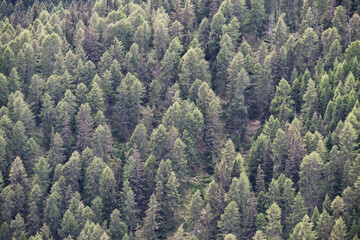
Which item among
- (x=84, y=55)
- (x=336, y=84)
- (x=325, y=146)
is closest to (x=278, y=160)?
(x=325, y=146)

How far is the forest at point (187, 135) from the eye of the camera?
479 feet

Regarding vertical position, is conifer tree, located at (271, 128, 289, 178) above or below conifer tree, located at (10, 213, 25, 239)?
above

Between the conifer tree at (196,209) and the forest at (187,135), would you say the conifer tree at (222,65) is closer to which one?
the forest at (187,135)

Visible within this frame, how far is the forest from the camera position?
479ft

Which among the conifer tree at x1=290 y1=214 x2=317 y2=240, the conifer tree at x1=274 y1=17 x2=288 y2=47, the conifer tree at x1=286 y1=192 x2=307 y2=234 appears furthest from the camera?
the conifer tree at x1=274 y1=17 x2=288 y2=47

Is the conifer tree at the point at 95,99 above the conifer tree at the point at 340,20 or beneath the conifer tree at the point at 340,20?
beneath

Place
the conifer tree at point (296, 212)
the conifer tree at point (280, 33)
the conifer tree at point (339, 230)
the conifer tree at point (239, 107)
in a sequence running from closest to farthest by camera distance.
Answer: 1. the conifer tree at point (339, 230)
2. the conifer tree at point (296, 212)
3. the conifer tree at point (239, 107)
4. the conifer tree at point (280, 33)

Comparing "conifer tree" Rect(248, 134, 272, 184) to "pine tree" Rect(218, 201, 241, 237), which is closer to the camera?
"pine tree" Rect(218, 201, 241, 237)

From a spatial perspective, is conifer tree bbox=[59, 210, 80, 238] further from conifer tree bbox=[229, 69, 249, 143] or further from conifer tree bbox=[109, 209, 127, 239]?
conifer tree bbox=[229, 69, 249, 143]

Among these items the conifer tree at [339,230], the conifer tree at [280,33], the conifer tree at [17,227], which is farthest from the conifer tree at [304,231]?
the conifer tree at [280,33]

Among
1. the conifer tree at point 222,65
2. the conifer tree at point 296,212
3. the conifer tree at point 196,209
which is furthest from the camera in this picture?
the conifer tree at point 222,65

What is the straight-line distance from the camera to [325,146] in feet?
502

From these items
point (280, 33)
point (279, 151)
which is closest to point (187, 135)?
point (279, 151)

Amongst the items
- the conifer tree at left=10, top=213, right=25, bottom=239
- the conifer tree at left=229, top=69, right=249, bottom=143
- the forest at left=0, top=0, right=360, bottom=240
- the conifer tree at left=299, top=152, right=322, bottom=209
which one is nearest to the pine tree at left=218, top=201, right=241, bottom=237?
the forest at left=0, top=0, right=360, bottom=240
